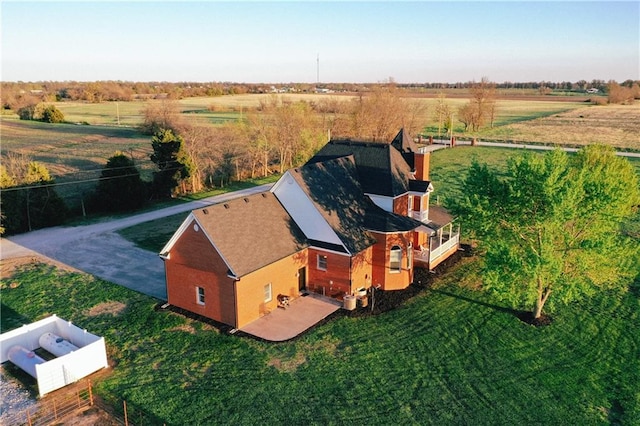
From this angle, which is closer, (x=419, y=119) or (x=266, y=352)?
(x=266, y=352)

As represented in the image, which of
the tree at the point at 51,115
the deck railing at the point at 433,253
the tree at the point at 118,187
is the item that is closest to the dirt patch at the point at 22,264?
the tree at the point at 118,187

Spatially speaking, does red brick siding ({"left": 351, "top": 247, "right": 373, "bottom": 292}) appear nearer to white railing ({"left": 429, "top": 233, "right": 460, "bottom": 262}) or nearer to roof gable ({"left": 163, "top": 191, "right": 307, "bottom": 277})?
roof gable ({"left": 163, "top": 191, "right": 307, "bottom": 277})

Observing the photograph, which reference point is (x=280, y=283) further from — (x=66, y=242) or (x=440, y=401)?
(x=66, y=242)

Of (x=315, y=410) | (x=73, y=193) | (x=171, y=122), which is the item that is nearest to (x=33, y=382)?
(x=315, y=410)

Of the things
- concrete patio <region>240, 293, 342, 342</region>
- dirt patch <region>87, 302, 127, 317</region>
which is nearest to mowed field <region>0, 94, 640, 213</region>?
dirt patch <region>87, 302, 127, 317</region>

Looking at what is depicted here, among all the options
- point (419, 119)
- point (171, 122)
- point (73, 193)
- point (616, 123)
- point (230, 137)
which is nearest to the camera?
point (73, 193)

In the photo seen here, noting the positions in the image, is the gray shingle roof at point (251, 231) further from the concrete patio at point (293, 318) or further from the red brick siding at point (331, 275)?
the concrete patio at point (293, 318)

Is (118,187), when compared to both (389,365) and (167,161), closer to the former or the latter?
(167,161)
